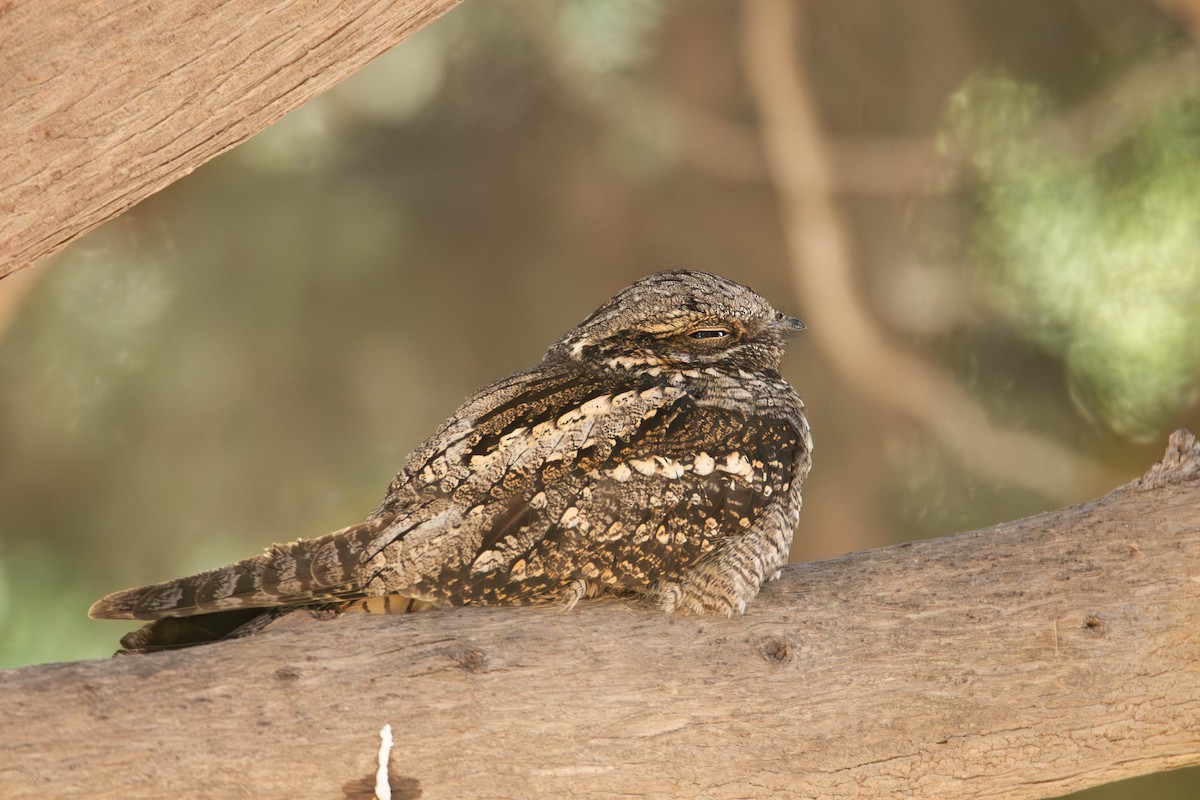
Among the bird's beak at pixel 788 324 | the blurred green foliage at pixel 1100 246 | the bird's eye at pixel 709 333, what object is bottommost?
the bird's eye at pixel 709 333

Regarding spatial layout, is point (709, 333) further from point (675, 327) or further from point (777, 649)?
point (777, 649)

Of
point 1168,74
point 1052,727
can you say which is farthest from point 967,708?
point 1168,74

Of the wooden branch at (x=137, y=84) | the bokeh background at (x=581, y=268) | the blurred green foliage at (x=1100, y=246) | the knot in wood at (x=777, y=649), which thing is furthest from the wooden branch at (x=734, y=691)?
the bokeh background at (x=581, y=268)

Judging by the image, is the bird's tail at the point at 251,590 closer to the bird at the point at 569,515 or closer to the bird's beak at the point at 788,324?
the bird at the point at 569,515

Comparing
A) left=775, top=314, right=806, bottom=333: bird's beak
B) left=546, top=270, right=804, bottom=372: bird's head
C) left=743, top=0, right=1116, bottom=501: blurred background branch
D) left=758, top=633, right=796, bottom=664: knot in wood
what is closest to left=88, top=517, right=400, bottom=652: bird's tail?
left=546, top=270, right=804, bottom=372: bird's head

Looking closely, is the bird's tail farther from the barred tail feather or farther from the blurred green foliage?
the blurred green foliage

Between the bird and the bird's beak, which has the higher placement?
the bird's beak
